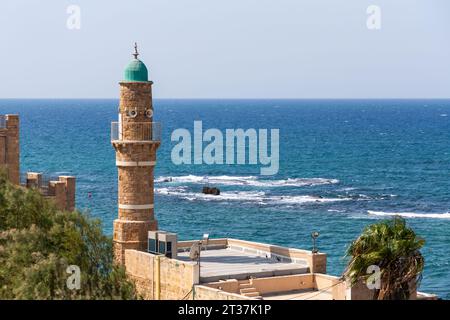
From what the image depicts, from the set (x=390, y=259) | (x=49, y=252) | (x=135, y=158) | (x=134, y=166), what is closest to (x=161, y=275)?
(x=134, y=166)

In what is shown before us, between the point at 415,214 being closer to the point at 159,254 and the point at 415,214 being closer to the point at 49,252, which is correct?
the point at 159,254

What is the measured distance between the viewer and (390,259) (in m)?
32.8

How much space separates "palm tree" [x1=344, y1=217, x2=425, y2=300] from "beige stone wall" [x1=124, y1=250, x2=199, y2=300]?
22.4 ft

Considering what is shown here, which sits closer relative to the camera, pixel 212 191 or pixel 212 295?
pixel 212 295

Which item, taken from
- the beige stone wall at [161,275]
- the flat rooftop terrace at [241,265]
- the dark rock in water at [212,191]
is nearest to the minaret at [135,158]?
the beige stone wall at [161,275]

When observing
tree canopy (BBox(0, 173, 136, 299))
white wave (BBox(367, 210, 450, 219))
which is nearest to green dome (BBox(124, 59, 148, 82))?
tree canopy (BBox(0, 173, 136, 299))

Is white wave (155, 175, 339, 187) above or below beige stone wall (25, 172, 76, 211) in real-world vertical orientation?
below

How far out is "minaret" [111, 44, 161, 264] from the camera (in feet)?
137

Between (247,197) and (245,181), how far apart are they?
17.5 metres

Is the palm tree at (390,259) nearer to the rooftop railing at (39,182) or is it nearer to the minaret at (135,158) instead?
the minaret at (135,158)

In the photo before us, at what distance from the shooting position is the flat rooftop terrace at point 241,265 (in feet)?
126

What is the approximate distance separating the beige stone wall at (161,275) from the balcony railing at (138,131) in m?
5.08

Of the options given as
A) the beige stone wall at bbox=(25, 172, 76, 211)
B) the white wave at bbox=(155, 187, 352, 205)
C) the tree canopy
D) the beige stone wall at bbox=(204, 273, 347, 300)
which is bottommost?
the white wave at bbox=(155, 187, 352, 205)

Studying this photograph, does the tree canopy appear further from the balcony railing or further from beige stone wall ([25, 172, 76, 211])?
the balcony railing
